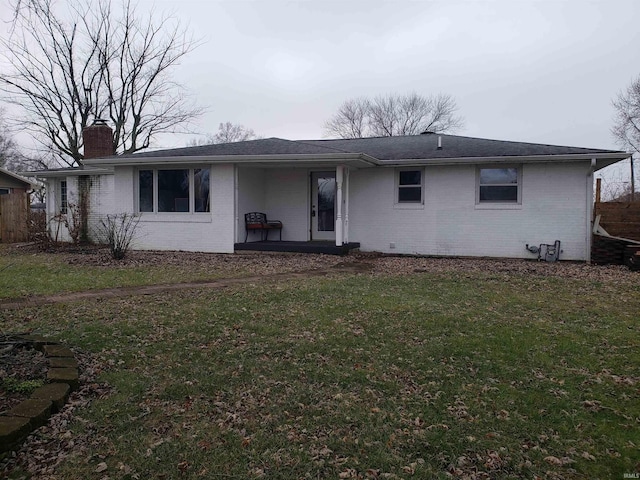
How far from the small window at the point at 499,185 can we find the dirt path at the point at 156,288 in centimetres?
443

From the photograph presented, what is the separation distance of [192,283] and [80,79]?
24125 mm

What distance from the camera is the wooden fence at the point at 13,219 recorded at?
60.3ft

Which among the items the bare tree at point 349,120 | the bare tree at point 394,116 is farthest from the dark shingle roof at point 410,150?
the bare tree at point 349,120

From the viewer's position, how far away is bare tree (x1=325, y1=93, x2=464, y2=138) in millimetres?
41969

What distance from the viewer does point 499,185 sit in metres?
12.3

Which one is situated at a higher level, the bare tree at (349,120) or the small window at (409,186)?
the bare tree at (349,120)

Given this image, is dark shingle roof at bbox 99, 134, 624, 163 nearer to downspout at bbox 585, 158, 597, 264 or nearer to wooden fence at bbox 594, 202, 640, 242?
downspout at bbox 585, 158, 597, 264

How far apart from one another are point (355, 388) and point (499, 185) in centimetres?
1004

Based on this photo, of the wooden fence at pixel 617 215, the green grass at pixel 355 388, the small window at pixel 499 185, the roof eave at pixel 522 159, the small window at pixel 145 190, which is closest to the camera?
the green grass at pixel 355 388

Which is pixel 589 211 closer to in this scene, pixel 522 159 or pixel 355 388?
pixel 522 159

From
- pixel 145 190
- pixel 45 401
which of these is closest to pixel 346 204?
pixel 145 190

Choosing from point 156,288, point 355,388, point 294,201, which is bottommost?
point 355,388

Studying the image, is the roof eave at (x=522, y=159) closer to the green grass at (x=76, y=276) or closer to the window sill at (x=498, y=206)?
the window sill at (x=498, y=206)

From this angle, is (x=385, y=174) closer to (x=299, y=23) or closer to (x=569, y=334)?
(x=299, y=23)
